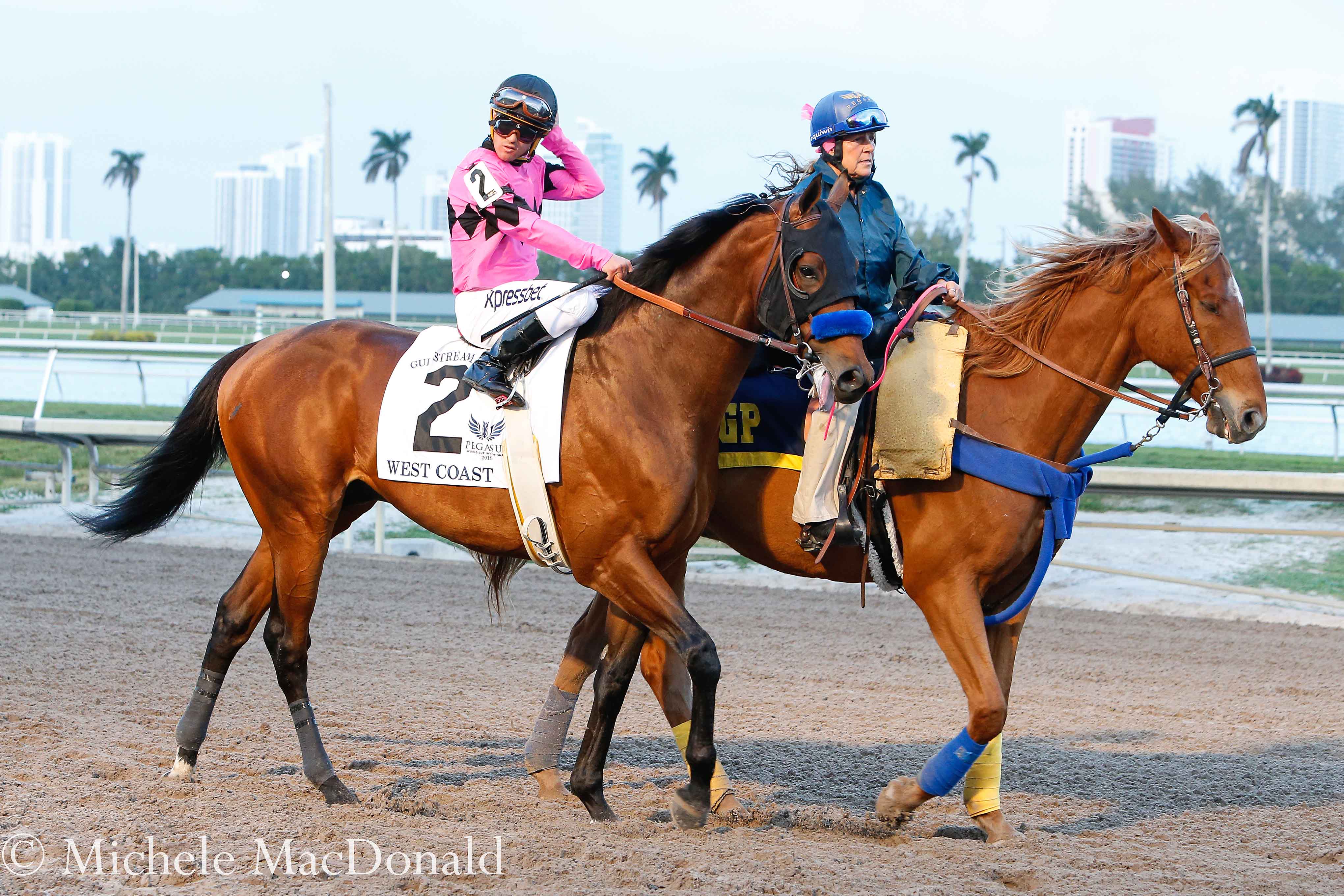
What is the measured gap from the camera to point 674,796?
427 cm

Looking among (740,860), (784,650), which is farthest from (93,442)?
(740,860)

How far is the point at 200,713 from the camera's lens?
186 inches

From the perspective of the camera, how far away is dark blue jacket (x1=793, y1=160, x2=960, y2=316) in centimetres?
439

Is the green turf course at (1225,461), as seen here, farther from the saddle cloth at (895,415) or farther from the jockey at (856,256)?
the saddle cloth at (895,415)

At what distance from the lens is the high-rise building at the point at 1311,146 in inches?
6033

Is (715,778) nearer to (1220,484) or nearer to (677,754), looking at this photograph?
(677,754)

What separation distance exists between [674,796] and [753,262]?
6.06 feet

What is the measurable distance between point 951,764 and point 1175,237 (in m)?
1.86

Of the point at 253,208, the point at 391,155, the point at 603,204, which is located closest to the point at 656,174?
the point at 391,155

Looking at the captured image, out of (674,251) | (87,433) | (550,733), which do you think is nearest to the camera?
(674,251)

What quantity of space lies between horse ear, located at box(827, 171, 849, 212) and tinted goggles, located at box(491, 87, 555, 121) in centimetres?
109

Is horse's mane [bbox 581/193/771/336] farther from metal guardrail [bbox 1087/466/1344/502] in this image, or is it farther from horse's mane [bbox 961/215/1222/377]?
metal guardrail [bbox 1087/466/1344/502]

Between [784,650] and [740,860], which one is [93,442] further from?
[740,860]

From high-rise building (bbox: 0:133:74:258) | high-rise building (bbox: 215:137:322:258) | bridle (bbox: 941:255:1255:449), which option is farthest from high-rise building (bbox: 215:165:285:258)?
bridle (bbox: 941:255:1255:449)
